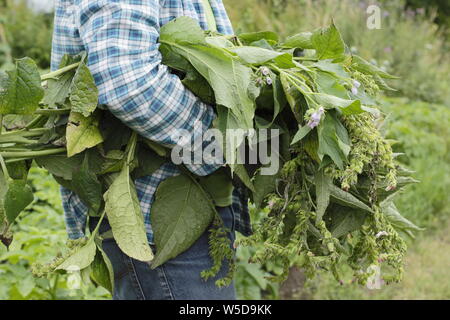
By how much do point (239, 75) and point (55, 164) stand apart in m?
0.50

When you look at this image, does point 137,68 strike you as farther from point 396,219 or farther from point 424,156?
point 424,156

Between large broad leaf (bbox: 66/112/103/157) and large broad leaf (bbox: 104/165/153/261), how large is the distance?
0.11m

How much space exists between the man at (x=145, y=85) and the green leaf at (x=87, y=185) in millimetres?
124

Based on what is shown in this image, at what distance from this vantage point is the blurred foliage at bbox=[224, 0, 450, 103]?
18.2 feet

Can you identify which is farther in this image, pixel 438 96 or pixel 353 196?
pixel 438 96

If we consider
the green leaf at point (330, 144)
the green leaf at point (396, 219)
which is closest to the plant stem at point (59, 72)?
the green leaf at point (330, 144)

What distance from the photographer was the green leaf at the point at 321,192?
1263 mm

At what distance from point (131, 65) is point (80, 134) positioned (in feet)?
0.65

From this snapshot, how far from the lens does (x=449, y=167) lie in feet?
14.9

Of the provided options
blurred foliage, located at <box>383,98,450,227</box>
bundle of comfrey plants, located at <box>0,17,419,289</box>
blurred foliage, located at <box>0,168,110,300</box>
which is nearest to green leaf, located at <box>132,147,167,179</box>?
bundle of comfrey plants, located at <box>0,17,419,289</box>

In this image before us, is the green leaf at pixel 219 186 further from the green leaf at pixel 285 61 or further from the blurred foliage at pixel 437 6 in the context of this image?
the blurred foliage at pixel 437 6

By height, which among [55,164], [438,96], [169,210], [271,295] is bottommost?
[438,96]
